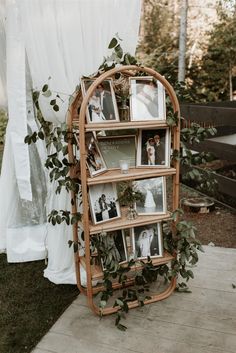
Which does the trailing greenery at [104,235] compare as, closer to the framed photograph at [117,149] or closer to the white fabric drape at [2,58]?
the framed photograph at [117,149]

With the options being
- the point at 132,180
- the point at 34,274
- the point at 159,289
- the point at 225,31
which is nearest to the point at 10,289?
the point at 34,274

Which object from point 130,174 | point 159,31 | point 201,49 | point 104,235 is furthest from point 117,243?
point 159,31

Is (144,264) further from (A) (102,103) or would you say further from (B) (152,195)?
(A) (102,103)

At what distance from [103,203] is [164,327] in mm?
749

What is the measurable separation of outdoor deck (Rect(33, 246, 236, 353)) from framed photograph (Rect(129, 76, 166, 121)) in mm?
1112

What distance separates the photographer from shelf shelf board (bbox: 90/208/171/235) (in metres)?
1.93

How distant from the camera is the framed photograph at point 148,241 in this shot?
2154 millimetres

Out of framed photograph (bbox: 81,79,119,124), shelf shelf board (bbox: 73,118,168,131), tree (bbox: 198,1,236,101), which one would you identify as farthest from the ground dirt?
tree (bbox: 198,1,236,101)

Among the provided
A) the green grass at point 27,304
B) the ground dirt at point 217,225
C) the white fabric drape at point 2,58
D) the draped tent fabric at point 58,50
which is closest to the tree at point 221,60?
the ground dirt at point 217,225

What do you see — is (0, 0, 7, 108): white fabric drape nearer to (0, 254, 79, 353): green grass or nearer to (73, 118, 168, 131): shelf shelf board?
(73, 118, 168, 131): shelf shelf board

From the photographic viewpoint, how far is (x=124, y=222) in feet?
6.58

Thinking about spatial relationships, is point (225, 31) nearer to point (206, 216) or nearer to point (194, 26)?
point (194, 26)

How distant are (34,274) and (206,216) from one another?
1824mm

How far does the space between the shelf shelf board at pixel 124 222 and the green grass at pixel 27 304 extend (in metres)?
0.63
